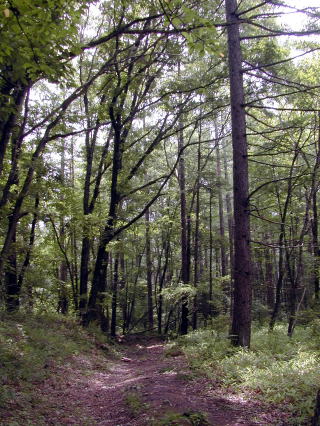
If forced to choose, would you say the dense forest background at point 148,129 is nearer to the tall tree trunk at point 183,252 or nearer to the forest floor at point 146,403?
the tall tree trunk at point 183,252

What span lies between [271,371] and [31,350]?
498 cm

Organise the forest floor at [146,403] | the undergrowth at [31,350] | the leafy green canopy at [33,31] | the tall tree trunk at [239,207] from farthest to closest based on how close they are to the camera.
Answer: the tall tree trunk at [239,207]
the undergrowth at [31,350]
the forest floor at [146,403]
the leafy green canopy at [33,31]

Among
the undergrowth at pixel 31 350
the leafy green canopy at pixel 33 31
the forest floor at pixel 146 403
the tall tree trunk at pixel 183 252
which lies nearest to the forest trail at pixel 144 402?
the forest floor at pixel 146 403

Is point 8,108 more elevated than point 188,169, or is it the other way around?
point 188,169

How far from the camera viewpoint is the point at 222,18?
1127 centimetres

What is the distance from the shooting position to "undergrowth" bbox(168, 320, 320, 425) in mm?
4676

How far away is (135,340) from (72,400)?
495 inches

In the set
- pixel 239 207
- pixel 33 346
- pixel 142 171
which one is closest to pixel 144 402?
pixel 33 346

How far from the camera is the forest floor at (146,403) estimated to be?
4371 millimetres

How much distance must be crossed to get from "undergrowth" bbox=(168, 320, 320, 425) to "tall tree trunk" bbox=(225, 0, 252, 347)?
61cm

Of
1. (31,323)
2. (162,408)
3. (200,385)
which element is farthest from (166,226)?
(162,408)

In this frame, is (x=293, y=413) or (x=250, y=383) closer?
(x=293, y=413)

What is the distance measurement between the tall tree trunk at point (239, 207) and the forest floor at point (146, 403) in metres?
1.68

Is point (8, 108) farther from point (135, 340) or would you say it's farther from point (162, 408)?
point (135, 340)
